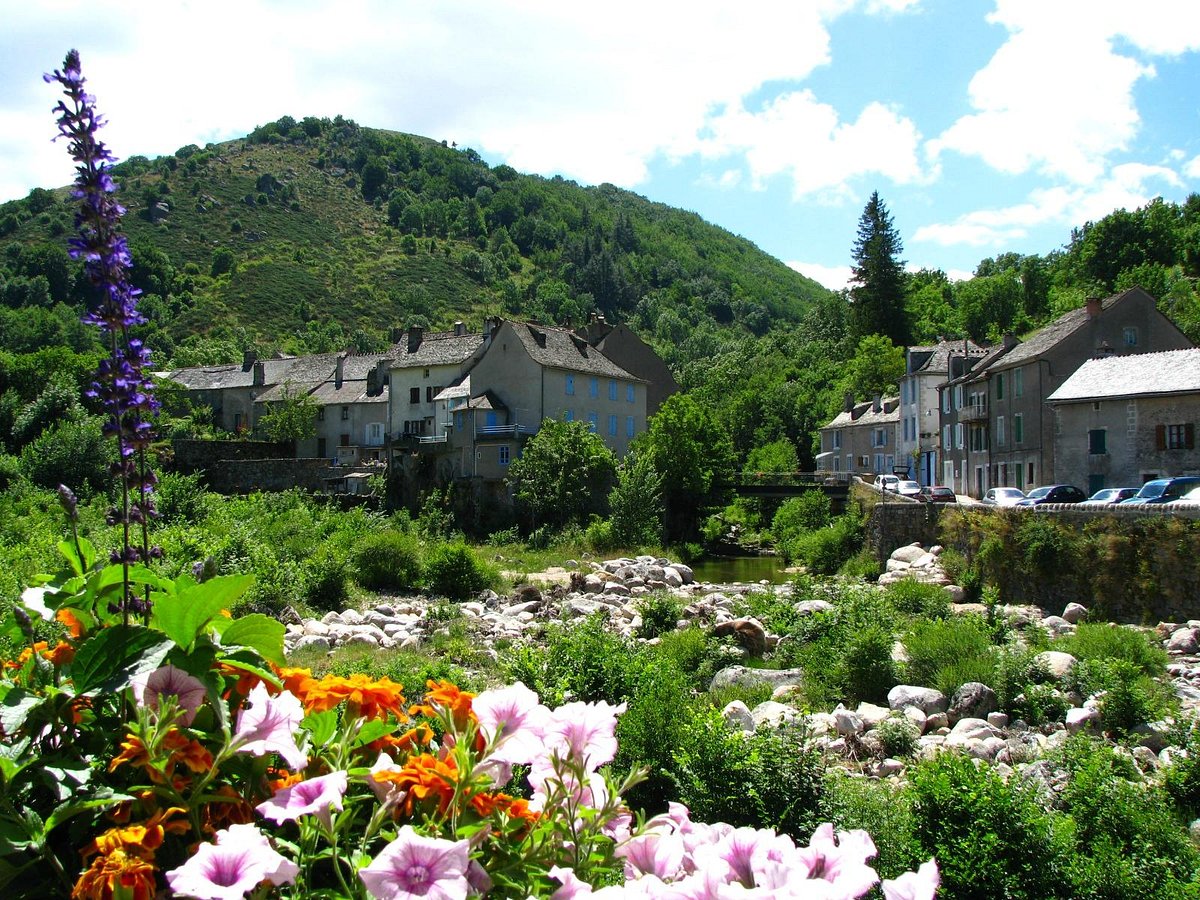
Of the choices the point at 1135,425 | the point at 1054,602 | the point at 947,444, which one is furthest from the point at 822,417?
the point at 1054,602

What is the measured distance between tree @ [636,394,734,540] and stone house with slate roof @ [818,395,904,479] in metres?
17.4

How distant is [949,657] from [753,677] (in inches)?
155

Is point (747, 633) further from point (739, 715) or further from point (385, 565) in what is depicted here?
point (385, 565)

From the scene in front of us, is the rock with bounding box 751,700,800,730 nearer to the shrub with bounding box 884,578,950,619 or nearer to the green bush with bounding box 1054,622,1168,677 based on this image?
the green bush with bounding box 1054,622,1168,677

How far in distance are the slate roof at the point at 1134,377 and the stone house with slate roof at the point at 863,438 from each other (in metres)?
24.8

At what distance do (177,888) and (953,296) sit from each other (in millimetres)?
120351

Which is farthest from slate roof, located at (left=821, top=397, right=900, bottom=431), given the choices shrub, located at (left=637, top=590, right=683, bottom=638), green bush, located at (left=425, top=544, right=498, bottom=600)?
shrub, located at (left=637, top=590, right=683, bottom=638)

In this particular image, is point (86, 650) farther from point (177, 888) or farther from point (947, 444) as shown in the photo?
point (947, 444)

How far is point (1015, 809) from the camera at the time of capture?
8.48 metres

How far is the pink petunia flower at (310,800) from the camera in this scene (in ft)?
7.42

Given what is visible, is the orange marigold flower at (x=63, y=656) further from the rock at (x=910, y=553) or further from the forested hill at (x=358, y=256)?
the forested hill at (x=358, y=256)

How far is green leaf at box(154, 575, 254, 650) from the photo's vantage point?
2629 millimetres

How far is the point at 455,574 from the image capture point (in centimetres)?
3356

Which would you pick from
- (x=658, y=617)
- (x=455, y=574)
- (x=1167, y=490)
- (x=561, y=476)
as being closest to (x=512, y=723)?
(x=658, y=617)
